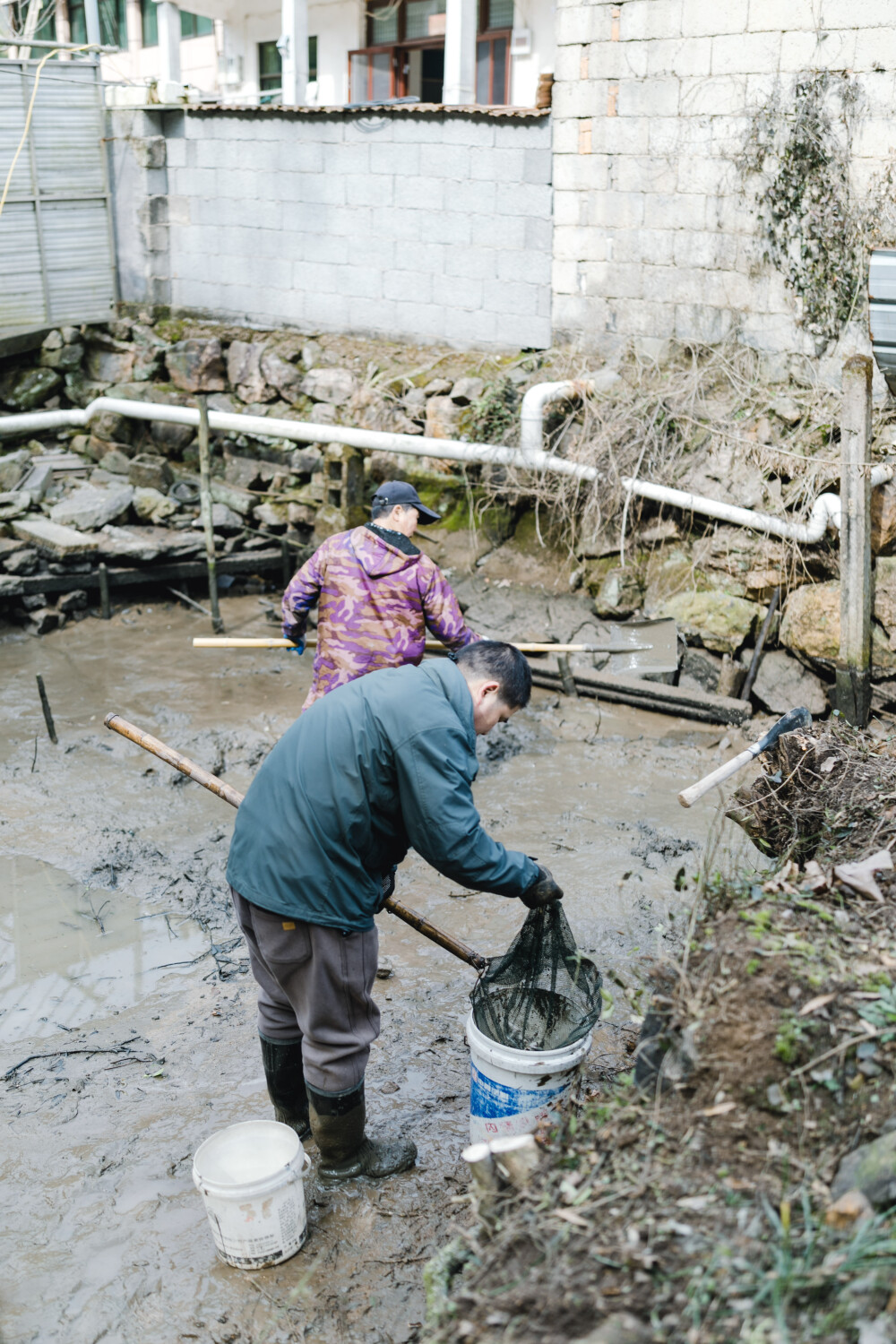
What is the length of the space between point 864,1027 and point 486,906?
2.98 metres

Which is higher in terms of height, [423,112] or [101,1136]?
[423,112]

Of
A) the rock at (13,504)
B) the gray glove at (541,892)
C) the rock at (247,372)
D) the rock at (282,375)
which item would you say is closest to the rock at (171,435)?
the rock at (247,372)

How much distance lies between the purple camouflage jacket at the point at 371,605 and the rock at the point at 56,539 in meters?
4.32

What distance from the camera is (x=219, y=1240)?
10.7 ft

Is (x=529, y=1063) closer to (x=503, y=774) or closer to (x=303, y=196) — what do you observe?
(x=503, y=774)

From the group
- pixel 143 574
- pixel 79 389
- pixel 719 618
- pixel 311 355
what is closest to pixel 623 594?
pixel 719 618

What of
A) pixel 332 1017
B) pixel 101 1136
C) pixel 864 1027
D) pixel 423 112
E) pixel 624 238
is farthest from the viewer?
pixel 423 112

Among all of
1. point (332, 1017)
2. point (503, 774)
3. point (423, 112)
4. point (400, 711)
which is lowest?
point (503, 774)

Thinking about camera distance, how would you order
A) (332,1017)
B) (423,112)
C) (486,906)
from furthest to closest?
(423,112), (486,906), (332,1017)

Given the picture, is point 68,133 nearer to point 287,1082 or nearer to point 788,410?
point 788,410

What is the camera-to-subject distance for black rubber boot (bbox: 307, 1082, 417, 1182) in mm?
3613

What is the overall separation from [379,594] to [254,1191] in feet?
9.96

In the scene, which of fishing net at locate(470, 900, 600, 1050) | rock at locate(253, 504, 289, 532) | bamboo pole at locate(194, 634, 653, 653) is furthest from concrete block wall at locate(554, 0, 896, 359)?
fishing net at locate(470, 900, 600, 1050)

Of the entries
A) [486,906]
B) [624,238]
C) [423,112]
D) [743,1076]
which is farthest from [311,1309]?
[423,112]
